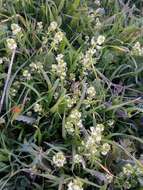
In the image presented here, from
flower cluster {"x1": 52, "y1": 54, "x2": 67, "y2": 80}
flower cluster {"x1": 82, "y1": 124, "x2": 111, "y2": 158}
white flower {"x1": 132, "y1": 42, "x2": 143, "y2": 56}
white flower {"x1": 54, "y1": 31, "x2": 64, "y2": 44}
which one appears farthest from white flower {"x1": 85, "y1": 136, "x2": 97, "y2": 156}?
white flower {"x1": 132, "y1": 42, "x2": 143, "y2": 56}

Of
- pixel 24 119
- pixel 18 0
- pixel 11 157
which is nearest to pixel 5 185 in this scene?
pixel 11 157

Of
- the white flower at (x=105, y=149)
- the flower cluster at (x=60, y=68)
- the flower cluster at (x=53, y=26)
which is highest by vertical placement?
the flower cluster at (x=53, y=26)

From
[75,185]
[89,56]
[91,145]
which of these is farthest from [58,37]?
[75,185]

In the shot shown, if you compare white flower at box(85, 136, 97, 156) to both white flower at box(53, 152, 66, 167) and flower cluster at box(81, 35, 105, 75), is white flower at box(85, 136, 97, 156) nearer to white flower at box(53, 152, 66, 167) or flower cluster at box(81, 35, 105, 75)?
white flower at box(53, 152, 66, 167)

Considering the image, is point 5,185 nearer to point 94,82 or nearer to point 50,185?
point 50,185

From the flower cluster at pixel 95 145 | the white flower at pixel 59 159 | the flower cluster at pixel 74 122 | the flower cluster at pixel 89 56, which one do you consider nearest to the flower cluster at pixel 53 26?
the flower cluster at pixel 89 56

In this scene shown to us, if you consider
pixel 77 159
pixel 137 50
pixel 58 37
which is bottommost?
pixel 77 159

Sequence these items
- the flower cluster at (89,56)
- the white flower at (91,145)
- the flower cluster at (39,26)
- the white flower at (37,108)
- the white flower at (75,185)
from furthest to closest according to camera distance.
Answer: the flower cluster at (39,26)
the flower cluster at (89,56)
the white flower at (37,108)
the white flower at (91,145)
the white flower at (75,185)

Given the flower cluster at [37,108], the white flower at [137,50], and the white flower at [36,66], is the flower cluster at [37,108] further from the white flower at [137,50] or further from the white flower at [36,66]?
the white flower at [137,50]

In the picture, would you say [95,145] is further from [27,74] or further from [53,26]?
[53,26]
